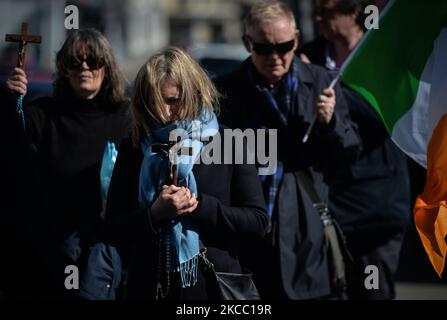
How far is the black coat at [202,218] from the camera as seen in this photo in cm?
425

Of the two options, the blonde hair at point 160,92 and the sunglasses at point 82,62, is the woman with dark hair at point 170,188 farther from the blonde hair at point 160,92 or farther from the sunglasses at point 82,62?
the sunglasses at point 82,62

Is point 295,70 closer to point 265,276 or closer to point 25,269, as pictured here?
point 265,276

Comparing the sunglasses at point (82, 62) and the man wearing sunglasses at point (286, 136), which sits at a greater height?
the sunglasses at point (82, 62)

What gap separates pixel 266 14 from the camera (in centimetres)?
541

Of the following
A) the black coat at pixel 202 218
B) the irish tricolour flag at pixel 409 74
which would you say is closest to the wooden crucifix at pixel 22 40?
the black coat at pixel 202 218

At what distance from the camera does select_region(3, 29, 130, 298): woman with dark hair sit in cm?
529

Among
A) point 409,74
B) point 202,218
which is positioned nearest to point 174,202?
point 202,218

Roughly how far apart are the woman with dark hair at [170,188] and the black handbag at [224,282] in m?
0.02

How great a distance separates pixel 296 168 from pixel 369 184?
925 mm

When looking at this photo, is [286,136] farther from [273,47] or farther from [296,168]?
[273,47]

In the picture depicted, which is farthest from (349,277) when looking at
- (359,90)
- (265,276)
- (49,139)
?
(49,139)
